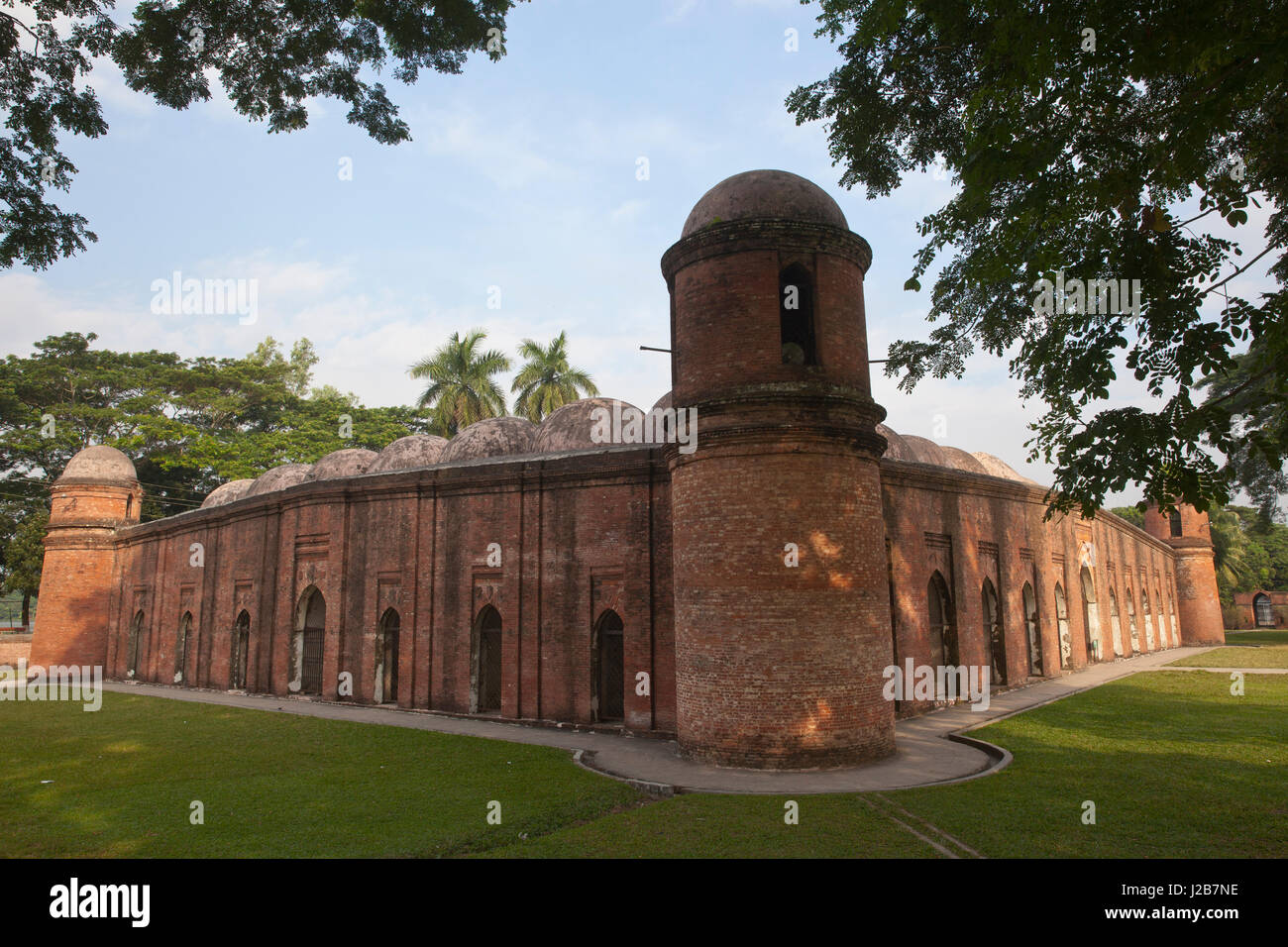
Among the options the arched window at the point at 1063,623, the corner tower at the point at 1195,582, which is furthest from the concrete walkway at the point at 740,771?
the corner tower at the point at 1195,582

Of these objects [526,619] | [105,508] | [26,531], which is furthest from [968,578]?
[26,531]

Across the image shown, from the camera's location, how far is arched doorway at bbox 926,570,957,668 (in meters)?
17.2

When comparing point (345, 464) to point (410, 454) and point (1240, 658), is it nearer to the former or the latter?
point (410, 454)

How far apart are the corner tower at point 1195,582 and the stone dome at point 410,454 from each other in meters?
35.0

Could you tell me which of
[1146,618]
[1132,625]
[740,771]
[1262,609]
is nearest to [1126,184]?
[740,771]

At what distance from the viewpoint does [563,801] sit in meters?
9.03

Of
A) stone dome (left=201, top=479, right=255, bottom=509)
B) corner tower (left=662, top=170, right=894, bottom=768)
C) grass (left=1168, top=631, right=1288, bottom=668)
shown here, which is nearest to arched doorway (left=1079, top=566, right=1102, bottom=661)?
grass (left=1168, top=631, right=1288, bottom=668)

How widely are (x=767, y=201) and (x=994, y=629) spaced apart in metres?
12.1

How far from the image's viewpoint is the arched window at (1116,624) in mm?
27922

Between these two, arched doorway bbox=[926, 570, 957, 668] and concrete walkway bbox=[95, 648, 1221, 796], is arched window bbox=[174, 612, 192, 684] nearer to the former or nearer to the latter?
concrete walkway bbox=[95, 648, 1221, 796]

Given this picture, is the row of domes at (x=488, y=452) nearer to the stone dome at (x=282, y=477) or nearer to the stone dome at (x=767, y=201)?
the stone dome at (x=282, y=477)

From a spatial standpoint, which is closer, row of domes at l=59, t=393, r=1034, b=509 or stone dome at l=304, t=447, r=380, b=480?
row of domes at l=59, t=393, r=1034, b=509

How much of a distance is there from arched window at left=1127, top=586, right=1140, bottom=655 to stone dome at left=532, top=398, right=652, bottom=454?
888 inches
